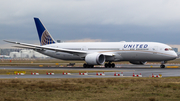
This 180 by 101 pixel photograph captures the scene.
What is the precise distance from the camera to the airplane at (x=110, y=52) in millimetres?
54719

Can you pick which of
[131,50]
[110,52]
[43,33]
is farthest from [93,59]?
[43,33]

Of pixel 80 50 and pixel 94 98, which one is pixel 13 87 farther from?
pixel 80 50

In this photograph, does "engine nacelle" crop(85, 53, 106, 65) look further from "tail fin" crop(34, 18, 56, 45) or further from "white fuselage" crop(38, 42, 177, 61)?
"tail fin" crop(34, 18, 56, 45)

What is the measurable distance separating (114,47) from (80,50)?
319 inches

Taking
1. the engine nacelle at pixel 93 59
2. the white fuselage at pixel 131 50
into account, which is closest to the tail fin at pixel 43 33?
the white fuselage at pixel 131 50

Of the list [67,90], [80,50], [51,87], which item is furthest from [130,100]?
[80,50]

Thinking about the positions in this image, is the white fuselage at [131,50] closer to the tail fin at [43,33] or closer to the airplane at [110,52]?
the airplane at [110,52]

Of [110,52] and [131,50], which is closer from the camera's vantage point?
[131,50]

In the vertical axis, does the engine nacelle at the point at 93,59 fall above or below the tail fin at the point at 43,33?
below

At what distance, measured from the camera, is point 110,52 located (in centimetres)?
5825

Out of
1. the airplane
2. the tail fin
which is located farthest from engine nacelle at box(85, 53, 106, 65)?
the tail fin

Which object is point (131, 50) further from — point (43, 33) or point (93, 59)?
point (43, 33)

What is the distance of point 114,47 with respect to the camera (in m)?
58.2

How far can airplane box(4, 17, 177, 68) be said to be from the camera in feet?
180
